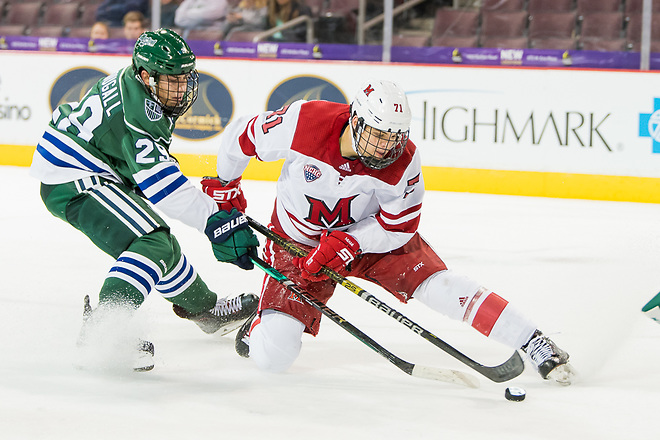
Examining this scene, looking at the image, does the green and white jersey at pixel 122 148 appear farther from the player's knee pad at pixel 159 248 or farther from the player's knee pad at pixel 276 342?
the player's knee pad at pixel 276 342

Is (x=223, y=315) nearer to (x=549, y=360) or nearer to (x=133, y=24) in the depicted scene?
(x=549, y=360)

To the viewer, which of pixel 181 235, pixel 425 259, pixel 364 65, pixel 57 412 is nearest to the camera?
pixel 57 412

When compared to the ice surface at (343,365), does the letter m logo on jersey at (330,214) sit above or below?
above

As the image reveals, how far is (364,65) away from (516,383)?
4.06 meters

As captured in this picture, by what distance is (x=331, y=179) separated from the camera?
2549 mm

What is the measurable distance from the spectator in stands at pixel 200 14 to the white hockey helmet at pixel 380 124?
4.49 meters

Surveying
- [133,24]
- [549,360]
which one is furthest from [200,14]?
[549,360]

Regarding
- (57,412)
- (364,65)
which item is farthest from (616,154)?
(57,412)

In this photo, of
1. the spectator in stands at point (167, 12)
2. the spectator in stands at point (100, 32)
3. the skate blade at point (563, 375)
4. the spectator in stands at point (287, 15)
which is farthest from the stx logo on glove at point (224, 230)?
the spectator in stands at point (100, 32)

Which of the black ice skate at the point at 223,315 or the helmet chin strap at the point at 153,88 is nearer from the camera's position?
the helmet chin strap at the point at 153,88

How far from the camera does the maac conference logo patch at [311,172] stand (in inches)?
101

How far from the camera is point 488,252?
4121 mm

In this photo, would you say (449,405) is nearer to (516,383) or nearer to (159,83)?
(516,383)

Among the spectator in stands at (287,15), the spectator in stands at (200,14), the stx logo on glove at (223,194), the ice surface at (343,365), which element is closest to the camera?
the ice surface at (343,365)
